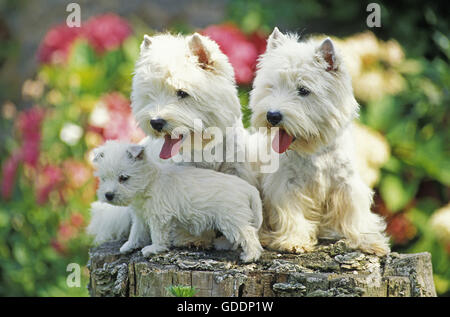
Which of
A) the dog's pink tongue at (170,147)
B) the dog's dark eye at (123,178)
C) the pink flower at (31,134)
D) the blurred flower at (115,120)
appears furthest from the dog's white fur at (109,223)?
the pink flower at (31,134)

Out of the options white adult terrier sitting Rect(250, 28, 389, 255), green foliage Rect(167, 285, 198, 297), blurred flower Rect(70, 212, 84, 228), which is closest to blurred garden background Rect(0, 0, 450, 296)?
blurred flower Rect(70, 212, 84, 228)

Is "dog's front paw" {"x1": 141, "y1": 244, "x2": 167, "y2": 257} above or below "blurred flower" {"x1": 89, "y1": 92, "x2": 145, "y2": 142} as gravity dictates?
below

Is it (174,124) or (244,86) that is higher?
(244,86)

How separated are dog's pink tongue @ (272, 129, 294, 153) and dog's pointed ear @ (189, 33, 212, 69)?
1.76ft

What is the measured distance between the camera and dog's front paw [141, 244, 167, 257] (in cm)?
338

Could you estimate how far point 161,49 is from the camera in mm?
3342

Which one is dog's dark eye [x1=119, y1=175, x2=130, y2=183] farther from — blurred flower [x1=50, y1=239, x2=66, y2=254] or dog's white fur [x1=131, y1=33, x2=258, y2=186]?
blurred flower [x1=50, y1=239, x2=66, y2=254]

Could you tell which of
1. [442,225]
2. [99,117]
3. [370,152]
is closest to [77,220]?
[99,117]

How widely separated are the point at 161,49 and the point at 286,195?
1.10 meters

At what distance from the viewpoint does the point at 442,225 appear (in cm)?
528

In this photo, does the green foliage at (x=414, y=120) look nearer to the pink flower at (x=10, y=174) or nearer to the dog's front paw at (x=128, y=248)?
the dog's front paw at (x=128, y=248)

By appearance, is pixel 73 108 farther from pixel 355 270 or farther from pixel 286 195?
pixel 355 270
